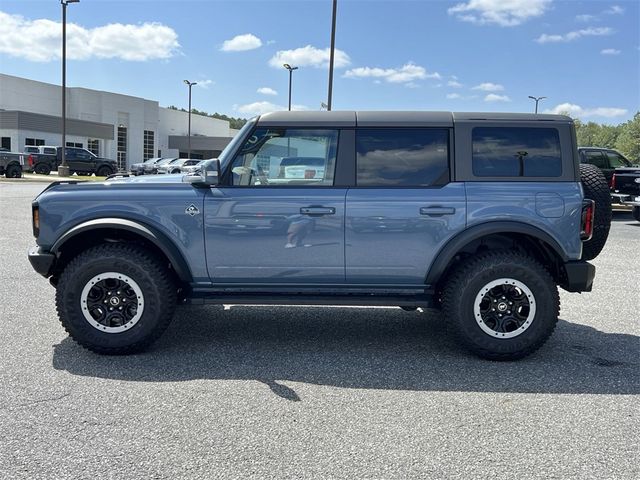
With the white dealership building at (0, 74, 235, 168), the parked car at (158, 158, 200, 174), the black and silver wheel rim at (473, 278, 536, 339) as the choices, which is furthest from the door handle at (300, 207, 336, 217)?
the white dealership building at (0, 74, 235, 168)

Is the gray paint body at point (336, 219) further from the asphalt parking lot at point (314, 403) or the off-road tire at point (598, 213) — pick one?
→ the asphalt parking lot at point (314, 403)

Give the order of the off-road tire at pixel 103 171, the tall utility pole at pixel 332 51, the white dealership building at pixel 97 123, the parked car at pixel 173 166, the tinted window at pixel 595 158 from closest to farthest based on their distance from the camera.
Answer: the tinted window at pixel 595 158 → the tall utility pole at pixel 332 51 → the off-road tire at pixel 103 171 → the parked car at pixel 173 166 → the white dealership building at pixel 97 123

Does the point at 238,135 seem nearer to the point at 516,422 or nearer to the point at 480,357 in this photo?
the point at 480,357

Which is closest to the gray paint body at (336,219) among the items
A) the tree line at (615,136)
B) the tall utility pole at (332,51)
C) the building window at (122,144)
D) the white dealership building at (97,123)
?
the tall utility pole at (332,51)

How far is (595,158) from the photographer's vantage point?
18125 millimetres

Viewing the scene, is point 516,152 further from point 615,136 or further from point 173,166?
point 615,136

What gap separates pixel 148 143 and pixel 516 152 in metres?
67.6

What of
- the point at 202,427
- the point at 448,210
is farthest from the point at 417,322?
the point at 202,427

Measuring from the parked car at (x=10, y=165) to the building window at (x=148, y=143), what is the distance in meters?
36.2

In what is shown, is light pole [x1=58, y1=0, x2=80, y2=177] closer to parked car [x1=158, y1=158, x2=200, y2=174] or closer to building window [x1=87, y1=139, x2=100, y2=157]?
parked car [x1=158, y1=158, x2=200, y2=174]

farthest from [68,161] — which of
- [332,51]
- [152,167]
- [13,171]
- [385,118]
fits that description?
[385,118]

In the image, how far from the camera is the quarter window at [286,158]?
460cm

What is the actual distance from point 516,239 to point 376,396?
6.27 ft

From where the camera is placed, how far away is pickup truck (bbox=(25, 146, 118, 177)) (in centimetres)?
3509
